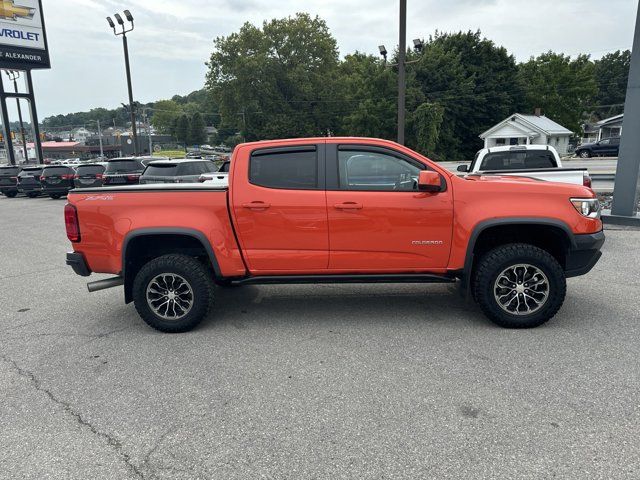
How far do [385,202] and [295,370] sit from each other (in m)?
1.76

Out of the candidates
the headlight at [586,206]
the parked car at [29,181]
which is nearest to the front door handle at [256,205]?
the headlight at [586,206]

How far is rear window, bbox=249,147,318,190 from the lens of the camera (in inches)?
175

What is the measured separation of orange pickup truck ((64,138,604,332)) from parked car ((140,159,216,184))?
8.80m

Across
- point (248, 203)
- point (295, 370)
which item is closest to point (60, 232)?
point (248, 203)

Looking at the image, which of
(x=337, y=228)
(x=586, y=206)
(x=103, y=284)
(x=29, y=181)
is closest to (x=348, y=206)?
(x=337, y=228)

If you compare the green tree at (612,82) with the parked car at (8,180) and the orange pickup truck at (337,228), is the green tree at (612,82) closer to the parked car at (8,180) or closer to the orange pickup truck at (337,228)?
the parked car at (8,180)

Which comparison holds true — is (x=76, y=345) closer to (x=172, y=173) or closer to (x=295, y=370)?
(x=295, y=370)

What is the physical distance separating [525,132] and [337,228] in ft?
140

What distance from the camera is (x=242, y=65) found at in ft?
168

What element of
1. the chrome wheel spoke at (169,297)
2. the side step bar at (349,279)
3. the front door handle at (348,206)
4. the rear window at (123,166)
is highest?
the front door handle at (348,206)

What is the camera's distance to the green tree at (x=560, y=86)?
5562 centimetres

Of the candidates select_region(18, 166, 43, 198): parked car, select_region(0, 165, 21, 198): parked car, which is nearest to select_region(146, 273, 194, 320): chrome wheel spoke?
select_region(18, 166, 43, 198): parked car

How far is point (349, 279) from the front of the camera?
4488 millimetres

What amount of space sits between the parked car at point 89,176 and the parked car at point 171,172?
251 inches
